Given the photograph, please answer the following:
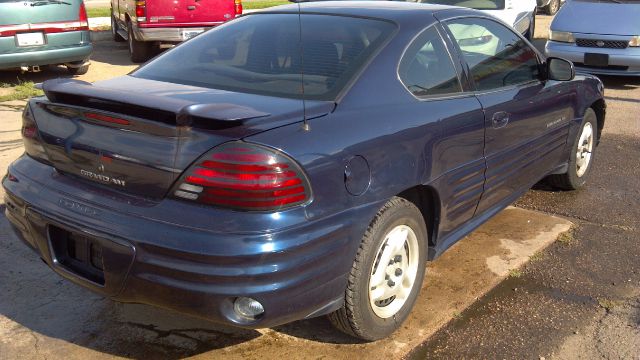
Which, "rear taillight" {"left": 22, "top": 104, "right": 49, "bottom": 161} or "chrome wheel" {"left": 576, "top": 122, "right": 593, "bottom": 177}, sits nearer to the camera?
"rear taillight" {"left": 22, "top": 104, "right": 49, "bottom": 161}

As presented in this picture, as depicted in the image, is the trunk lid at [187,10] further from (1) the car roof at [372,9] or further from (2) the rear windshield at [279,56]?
(2) the rear windshield at [279,56]

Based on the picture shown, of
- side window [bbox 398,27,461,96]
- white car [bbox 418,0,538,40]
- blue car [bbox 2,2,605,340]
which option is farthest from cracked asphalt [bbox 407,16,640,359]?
white car [bbox 418,0,538,40]

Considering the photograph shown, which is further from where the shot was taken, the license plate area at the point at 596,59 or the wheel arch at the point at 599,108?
the license plate area at the point at 596,59

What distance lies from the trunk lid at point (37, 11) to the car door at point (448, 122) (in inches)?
278

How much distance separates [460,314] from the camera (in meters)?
3.44

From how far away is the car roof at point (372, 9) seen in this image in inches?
140

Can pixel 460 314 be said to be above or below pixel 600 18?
below

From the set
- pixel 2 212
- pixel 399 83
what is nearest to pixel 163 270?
pixel 399 83

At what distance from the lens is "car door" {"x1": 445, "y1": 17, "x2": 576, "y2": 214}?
3766 millimetres

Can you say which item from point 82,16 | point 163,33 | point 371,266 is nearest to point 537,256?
point 371,266

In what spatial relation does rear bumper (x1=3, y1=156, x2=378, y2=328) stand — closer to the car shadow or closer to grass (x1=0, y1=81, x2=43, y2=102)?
grass (x1=0, y1=81, x2=43, y2=102)

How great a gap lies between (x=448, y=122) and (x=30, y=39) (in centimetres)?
739

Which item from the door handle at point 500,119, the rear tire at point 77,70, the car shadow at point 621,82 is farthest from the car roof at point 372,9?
the rear tire at point 77,70

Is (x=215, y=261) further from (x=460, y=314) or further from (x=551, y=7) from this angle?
(x=551, y=7)
